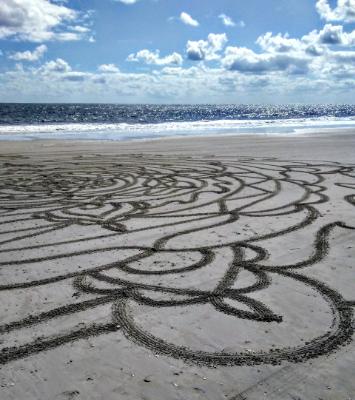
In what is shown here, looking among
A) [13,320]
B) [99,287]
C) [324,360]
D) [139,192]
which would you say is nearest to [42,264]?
[99,287]

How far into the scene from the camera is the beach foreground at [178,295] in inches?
115

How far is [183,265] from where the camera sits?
486 cm

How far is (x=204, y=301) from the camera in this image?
13.0 feet

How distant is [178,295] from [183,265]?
0.78 metres

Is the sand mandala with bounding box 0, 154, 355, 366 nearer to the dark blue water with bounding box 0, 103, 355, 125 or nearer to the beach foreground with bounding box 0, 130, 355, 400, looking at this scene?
the beach foreground with bounding box 0, 130, 355, 400

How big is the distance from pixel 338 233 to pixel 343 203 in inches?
76.8

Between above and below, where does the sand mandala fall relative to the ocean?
below

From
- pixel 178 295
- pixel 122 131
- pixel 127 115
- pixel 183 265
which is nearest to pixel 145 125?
pixel 122 131

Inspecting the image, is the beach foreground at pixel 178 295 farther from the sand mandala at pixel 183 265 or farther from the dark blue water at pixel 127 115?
the dark blue water at pixel 127 115

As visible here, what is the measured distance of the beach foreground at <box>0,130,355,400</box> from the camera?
2.91 metres

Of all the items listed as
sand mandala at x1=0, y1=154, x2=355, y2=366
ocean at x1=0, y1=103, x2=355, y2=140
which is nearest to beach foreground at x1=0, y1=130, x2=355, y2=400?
sand mandala at x1=0, y1=154, x2=355, y2=366

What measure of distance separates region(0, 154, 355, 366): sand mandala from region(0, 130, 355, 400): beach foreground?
0.02m

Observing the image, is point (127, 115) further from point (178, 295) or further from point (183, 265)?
point (178, 295)

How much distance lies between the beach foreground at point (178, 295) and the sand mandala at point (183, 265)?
0.02 meters
